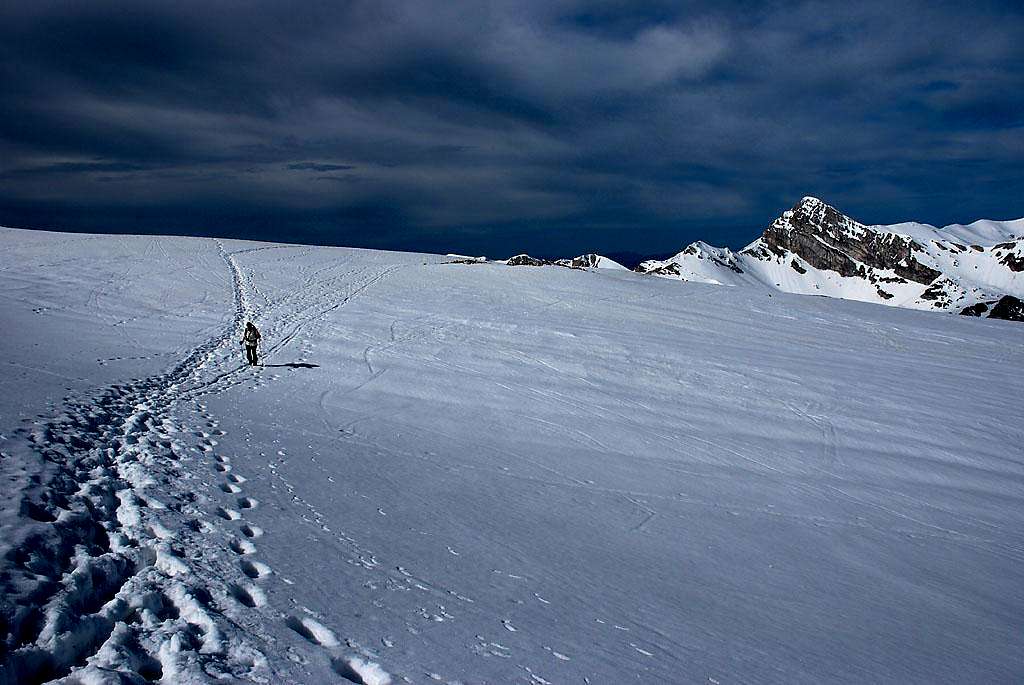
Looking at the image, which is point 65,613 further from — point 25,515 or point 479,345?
point 479,345

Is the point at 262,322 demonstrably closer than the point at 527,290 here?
Yes

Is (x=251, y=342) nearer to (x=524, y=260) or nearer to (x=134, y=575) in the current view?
(x=134, y=575)

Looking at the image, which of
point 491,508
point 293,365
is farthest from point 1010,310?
point 491,508

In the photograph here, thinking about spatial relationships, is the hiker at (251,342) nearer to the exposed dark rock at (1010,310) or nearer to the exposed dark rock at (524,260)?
the exposed dark rock at (524,260)

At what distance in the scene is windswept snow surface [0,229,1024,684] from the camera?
4418 millimetres

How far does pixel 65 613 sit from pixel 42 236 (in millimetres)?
53695

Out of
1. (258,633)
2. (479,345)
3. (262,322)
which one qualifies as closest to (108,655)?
(258,633)

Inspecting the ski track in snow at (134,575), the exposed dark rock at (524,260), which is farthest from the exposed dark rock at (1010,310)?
the ski track in snow at (134,575)

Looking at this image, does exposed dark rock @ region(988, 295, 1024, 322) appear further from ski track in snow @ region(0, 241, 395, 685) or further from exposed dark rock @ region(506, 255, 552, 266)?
ski track in snow @ region(0, 241, 395, 685)

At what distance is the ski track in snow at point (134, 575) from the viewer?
3.74 m

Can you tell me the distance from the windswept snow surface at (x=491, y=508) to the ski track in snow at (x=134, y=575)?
3 centimetres

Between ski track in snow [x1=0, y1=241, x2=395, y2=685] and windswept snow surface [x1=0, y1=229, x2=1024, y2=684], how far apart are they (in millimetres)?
28

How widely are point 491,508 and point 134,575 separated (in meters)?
4.31

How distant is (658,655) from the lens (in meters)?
4.82
